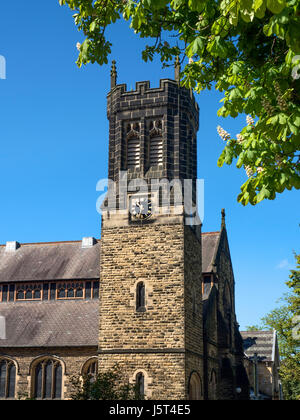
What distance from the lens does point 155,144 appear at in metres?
25.8

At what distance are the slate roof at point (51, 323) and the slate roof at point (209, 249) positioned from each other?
642cm

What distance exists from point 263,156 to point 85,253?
26.6 meters

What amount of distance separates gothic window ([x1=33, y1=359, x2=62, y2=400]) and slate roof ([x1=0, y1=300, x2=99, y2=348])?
1.06 m

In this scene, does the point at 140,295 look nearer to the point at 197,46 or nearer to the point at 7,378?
the point at 7,378

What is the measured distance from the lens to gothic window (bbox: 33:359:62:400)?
90.5 ft

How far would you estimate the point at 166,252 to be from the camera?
24062 mm

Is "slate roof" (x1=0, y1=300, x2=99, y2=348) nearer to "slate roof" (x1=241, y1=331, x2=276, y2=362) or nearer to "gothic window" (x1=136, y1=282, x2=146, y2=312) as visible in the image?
"gothic window" (x1=136, y1=282, x2=146, y2=312)

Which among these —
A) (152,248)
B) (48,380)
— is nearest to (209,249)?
(152,248)

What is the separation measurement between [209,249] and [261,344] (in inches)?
443

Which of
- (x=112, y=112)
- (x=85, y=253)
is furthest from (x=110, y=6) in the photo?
(x=85, y=253)

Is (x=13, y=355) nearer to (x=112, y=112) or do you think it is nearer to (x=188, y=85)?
(x=112, y=112)

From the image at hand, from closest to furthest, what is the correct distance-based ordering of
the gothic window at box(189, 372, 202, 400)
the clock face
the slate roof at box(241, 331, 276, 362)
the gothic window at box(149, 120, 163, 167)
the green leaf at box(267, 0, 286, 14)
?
the green leaf at box(267, 0, 286, 14) < the gothic window at box(189, 372, 202, 400) < the clock face < the gothic window at box(149, 120, 163, 167) < the slate roof at box(241, 331, 276, 362)

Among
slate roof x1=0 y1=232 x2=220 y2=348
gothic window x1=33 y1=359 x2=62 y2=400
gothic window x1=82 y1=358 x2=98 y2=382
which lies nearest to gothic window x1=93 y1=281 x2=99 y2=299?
slate roof x1=0 y1=232 x2=220 y2=348

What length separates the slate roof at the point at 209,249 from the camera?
101 feet
